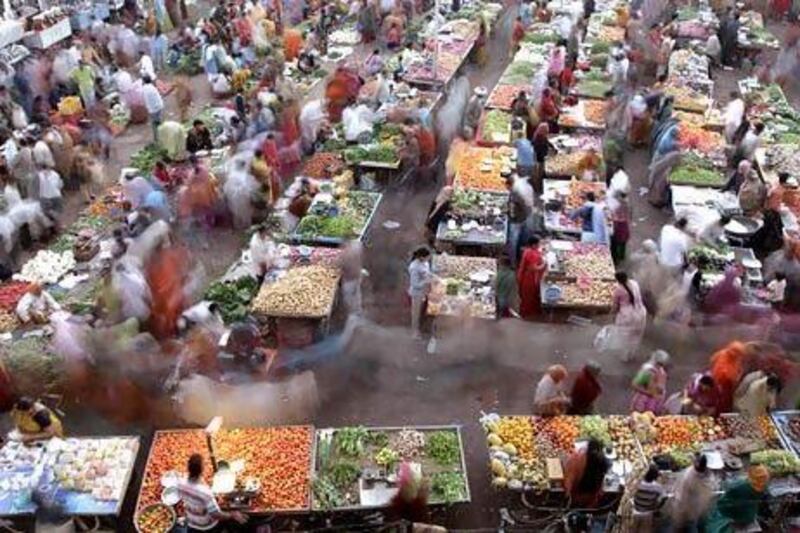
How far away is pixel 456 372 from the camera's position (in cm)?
1277

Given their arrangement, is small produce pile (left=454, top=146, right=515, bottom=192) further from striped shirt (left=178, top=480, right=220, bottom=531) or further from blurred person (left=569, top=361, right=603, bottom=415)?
striped shirt (left=178, top=480, right=220, bottom=531)

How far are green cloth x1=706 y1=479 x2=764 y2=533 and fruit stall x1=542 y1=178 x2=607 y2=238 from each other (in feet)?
20.8

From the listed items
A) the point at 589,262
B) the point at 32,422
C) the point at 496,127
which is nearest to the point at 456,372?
the point at 589,262

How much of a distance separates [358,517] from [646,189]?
10834mm

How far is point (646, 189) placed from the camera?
18078 millimetres

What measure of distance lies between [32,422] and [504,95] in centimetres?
1346

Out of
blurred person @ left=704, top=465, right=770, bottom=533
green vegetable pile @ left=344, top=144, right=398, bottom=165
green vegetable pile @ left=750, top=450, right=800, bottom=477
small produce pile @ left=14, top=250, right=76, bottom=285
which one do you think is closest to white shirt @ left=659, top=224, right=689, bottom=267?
green vegetable pile @ left=750, top=450, right=800, bottom=477

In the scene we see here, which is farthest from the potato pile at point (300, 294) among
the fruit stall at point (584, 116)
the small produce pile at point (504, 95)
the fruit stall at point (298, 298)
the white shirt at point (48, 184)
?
the small produce pile at point (504, 95)

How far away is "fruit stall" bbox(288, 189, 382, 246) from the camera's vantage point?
14625 mm

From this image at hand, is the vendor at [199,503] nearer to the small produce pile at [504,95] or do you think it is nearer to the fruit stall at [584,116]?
the fruit stall at [584,116]

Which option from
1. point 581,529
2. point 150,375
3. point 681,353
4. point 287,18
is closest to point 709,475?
point 581,529

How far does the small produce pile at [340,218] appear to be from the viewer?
48.1ft

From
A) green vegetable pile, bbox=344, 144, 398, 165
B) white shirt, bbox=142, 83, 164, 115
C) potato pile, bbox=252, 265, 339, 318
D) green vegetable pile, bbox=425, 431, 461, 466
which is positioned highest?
white shirt, bbox=142, 83, 164, 115

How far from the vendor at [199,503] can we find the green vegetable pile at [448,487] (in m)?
2.22
